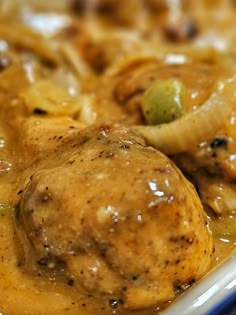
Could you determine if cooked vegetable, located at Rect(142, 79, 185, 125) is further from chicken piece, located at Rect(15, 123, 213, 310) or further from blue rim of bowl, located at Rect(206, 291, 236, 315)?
blue rim of bowl, located at Rect(206, 291, 236, 315)

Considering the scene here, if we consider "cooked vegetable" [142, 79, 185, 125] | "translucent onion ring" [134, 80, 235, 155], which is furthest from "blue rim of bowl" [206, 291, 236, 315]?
"cooked vegetable" [142, 79, 185, 125]

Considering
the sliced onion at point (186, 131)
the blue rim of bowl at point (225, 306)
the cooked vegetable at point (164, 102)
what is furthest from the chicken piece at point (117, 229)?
the cooked vegetable at point (164, 102)

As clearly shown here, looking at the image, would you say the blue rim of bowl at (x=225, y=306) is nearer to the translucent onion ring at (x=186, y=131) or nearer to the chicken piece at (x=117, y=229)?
the chicken piece at (x=117, y=229)

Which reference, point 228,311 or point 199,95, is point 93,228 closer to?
point 228,311

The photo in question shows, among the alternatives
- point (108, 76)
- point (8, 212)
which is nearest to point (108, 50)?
point (108, 76)

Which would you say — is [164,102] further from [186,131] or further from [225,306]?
[225,306]
